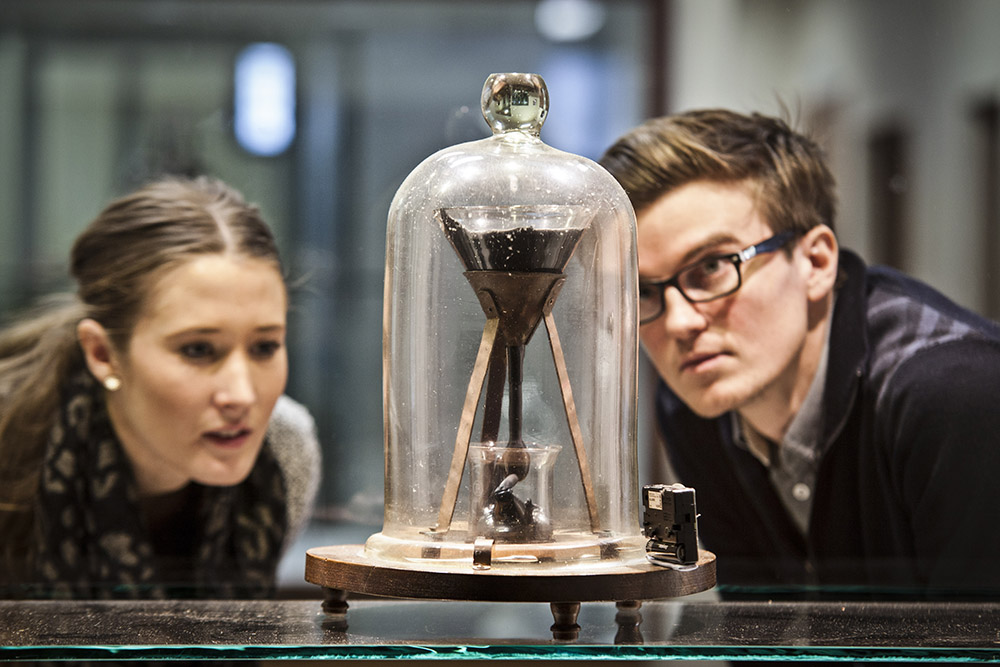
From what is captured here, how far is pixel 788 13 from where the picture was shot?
1468 millimetres

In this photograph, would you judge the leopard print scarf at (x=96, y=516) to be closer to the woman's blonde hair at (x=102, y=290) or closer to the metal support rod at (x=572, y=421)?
the woman's blonde hair at (x=102, y=290)

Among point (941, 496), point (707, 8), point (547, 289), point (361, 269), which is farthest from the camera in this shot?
point (707, 8)

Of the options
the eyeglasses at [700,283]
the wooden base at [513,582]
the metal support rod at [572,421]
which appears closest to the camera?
the wooden base at [513,582]

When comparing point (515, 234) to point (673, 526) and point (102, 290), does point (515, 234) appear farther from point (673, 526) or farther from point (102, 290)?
point (102, 290)

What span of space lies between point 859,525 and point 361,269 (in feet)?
2.37

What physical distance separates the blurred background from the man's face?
0.50ft

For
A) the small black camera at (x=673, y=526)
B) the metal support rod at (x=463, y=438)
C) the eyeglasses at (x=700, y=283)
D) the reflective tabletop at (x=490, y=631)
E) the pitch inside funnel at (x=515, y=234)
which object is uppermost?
the pitch inside funnel at (x=515, y=234)

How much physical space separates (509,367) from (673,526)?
0.65 ft

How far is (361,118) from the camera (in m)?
1.53

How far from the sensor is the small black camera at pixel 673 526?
912 mm

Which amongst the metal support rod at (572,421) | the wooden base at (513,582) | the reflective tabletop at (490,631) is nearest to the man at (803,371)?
the reflective tabletop at (490,631)

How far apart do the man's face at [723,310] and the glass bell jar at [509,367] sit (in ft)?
0.65

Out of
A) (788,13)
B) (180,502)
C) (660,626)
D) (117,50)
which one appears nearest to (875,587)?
(660,626)

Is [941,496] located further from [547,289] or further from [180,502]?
[180,502]
